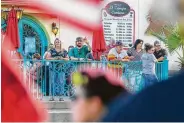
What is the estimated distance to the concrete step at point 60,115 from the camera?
3.07m

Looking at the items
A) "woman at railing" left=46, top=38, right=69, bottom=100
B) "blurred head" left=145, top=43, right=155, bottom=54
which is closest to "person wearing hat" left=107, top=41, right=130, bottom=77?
"blurred head" left=145, top=43, right=155, bottom=54

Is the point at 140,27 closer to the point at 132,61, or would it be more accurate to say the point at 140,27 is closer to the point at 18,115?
the point at 132,61

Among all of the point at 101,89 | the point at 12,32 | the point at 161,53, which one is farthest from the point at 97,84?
the point at 12,32

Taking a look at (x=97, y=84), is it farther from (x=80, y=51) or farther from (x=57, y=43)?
(x=57, y=43)

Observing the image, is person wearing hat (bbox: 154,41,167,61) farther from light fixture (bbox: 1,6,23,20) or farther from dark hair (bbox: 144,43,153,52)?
light fixture (bbox: 1,6,23,20)

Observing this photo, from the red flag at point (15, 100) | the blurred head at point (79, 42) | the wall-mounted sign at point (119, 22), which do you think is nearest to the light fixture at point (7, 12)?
the red flag at point (15, 100)

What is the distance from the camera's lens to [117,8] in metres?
3.11

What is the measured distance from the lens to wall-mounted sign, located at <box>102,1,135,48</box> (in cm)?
311

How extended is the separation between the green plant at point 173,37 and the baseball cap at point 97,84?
308 mm

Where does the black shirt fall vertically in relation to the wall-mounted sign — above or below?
below

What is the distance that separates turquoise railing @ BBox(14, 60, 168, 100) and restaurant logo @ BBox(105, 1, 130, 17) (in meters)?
0.25

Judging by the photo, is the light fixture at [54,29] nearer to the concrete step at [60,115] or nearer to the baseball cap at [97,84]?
the baseball cap at [97,84]

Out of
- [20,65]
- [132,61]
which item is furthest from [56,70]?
[132,61]

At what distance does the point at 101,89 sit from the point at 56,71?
0.81 ft
